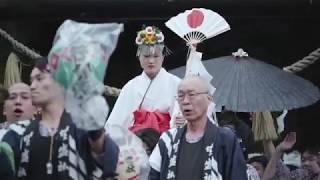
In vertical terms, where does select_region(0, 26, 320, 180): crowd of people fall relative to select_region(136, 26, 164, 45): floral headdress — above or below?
below

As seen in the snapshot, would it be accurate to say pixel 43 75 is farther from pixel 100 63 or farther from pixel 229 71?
pixel 229 71

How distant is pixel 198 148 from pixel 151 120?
3.57ft

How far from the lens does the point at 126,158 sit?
145 inches

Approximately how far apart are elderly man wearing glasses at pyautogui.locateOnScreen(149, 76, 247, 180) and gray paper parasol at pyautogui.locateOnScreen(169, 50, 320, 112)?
0.75 metres

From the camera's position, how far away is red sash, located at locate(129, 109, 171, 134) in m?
5.36

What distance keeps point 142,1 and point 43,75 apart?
3656 millimetres

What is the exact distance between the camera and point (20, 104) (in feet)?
13.3

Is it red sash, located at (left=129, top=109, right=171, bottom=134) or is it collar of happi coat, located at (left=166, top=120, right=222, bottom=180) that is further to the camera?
red sash, located at (left=129, top=109, right=171, bottom=134)

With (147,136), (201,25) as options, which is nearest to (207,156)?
(147,136)

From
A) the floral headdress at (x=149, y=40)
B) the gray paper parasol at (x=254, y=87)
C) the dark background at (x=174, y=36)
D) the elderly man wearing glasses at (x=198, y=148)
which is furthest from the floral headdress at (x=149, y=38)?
the dark background at (x=174, y=36)

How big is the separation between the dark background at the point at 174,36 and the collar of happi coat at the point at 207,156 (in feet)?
9.30

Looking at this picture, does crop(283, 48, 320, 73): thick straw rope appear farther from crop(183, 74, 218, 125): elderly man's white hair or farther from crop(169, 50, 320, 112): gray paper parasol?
crop(183, 74, 218, 125): elderly man's white hair

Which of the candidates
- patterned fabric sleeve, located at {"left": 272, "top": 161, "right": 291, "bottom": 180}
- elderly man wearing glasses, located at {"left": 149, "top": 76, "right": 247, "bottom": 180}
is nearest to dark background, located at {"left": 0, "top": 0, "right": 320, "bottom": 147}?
patterned fabric sleeve, located at {"left": 272, "top": 161, "right": 291, "bottom": 180}

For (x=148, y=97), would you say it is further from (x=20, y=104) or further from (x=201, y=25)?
(x=20, y=104)
